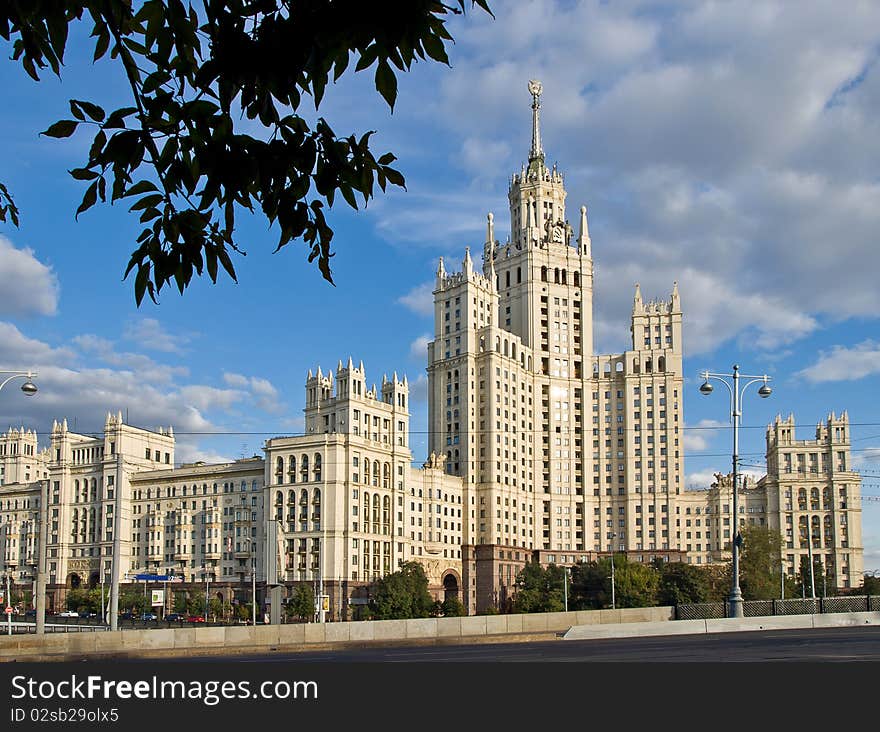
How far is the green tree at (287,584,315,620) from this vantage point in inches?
5335

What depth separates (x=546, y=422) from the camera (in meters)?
192

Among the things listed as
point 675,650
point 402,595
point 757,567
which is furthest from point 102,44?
point 757,567

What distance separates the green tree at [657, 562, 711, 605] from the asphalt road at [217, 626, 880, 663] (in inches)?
3842

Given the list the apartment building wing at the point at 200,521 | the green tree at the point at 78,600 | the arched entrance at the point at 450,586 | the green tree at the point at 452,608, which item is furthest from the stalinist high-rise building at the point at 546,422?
the green tree at the point at 78,600

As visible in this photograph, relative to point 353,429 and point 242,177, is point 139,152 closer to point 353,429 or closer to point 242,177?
point 242,177

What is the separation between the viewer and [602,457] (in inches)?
7633

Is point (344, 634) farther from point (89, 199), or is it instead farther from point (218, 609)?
point (218, 609)

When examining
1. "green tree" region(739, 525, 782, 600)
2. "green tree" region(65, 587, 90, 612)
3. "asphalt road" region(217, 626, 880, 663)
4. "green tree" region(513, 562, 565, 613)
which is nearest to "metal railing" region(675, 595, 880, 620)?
"asphalt road" region(217, 626, 880, 663)

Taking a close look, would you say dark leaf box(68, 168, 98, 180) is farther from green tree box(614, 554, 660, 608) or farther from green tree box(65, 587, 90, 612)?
green tree box(65, 587, 90, 612)

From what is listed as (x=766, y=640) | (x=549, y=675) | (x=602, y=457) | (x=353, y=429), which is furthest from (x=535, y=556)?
(x=549, y=675)

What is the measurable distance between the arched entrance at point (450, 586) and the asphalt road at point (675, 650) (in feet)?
404

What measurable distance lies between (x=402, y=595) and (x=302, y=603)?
1327 cm

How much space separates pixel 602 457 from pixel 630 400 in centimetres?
1202

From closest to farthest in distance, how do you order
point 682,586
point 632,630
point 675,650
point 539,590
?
point 675,650
point 632,630
point 682,586
point 539,590
